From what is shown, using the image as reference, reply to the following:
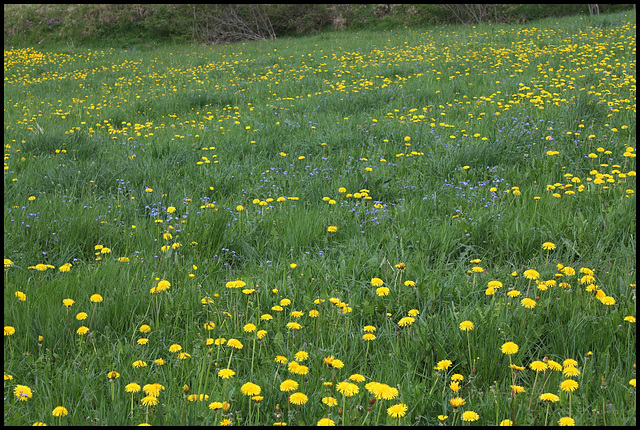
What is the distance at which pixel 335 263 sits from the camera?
8.91ft

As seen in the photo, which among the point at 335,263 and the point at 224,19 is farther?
the point at 224,19

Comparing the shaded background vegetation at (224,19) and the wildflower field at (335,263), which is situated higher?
the shaded background vegetation at (224,19)

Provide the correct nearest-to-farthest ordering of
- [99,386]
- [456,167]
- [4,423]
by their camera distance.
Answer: [4,423] < [99,386] < [456,167]

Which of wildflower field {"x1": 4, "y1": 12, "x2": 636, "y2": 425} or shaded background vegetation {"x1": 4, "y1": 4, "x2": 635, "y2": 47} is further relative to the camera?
shaded background vegetation {"x1": 4, "y1": 4, "x2": 635, "y2": 47}

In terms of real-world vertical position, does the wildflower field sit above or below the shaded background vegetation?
below

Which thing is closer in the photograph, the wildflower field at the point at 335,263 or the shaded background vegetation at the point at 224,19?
the wildflower field at the point at 335,263

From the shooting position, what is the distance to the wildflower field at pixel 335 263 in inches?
65.2

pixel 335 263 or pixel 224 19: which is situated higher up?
pixel 224 19

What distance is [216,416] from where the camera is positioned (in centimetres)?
150

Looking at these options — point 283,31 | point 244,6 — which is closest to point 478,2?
point 283,31

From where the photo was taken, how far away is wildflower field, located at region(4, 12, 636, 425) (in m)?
1.66

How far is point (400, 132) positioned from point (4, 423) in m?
4.35

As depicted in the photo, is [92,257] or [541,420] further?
[92,257]

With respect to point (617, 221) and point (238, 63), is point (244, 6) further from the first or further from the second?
point (617, 221)
